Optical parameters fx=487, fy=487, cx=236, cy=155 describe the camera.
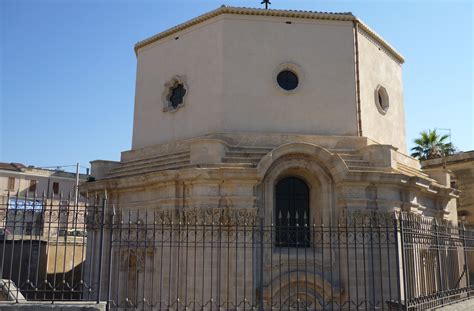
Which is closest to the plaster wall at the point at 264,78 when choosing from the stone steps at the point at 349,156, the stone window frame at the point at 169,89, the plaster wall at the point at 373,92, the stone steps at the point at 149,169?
the stone window frame at the point at 169,89

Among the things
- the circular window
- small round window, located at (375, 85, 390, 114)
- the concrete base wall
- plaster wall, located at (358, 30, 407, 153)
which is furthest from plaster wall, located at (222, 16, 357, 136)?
the concrete base wall

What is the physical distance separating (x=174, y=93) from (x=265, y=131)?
3659mm

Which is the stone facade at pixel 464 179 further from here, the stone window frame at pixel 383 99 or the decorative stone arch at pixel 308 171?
the decorative stone arch at pixel 308 171

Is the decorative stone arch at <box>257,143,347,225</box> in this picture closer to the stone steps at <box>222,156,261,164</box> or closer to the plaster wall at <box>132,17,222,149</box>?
the stone steps at <box>222,156,261,164</box>

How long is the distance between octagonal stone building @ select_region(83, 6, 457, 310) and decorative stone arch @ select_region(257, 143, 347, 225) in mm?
28

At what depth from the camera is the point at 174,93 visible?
53.0 feet

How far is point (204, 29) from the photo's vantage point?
51.0 feet

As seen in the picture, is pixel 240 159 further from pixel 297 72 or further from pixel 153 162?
pixel 297 72

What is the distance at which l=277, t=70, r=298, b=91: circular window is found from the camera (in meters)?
15.0

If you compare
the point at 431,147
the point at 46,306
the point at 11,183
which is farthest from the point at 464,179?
the point at 11,183

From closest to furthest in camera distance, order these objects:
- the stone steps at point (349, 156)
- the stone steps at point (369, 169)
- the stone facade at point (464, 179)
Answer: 1. the stone steps at point (369, 169)
2. the stone steps at point (349, 156)
3. the stone facade at point (464, 179)

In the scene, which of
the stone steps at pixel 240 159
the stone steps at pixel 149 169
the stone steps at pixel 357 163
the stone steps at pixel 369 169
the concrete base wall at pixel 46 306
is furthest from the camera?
the stone steps at pixel 149 169

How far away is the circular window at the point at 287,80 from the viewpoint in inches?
589

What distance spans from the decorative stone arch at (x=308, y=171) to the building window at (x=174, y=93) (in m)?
4.44
